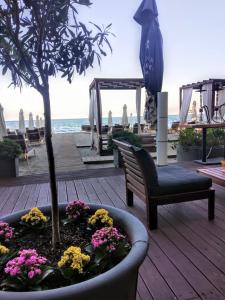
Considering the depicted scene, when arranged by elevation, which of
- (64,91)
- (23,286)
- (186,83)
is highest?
(186,83)

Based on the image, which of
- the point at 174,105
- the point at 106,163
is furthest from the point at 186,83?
the point at 106,163

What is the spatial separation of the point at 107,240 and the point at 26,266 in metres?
0.40

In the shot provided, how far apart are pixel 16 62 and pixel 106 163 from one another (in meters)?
5.45

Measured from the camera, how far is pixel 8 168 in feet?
16.4

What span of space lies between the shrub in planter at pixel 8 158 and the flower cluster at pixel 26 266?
13.5 ft

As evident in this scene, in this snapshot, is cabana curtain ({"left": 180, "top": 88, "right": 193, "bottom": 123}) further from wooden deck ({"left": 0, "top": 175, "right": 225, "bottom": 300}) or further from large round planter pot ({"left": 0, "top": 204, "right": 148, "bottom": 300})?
large round planter pot ({"left": 0, "top": 204, "right": 148, "bottom": 300})

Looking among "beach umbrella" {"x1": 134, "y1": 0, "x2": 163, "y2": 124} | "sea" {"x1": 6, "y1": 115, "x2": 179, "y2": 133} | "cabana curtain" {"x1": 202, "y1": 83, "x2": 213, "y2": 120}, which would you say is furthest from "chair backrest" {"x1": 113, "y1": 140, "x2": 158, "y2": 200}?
"sea" {"x1": 6, "y1": 115, "x2": 179, "y2": 133}

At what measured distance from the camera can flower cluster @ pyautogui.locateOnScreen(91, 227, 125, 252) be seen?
1.26m

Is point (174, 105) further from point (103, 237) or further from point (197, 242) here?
point (103, 237)

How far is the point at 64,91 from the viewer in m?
1.52

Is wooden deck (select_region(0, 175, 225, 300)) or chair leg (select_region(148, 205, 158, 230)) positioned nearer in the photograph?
wooden deck (select_region(0, 175, 225, 300))

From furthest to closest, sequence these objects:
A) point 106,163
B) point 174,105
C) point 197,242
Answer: point 174,105, point 106,163, point 197,242

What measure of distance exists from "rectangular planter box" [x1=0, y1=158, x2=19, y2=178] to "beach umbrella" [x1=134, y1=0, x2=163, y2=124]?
9.56ft

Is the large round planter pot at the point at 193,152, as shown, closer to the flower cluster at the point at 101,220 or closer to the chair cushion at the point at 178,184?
the chair cushion at the point at 178,184
